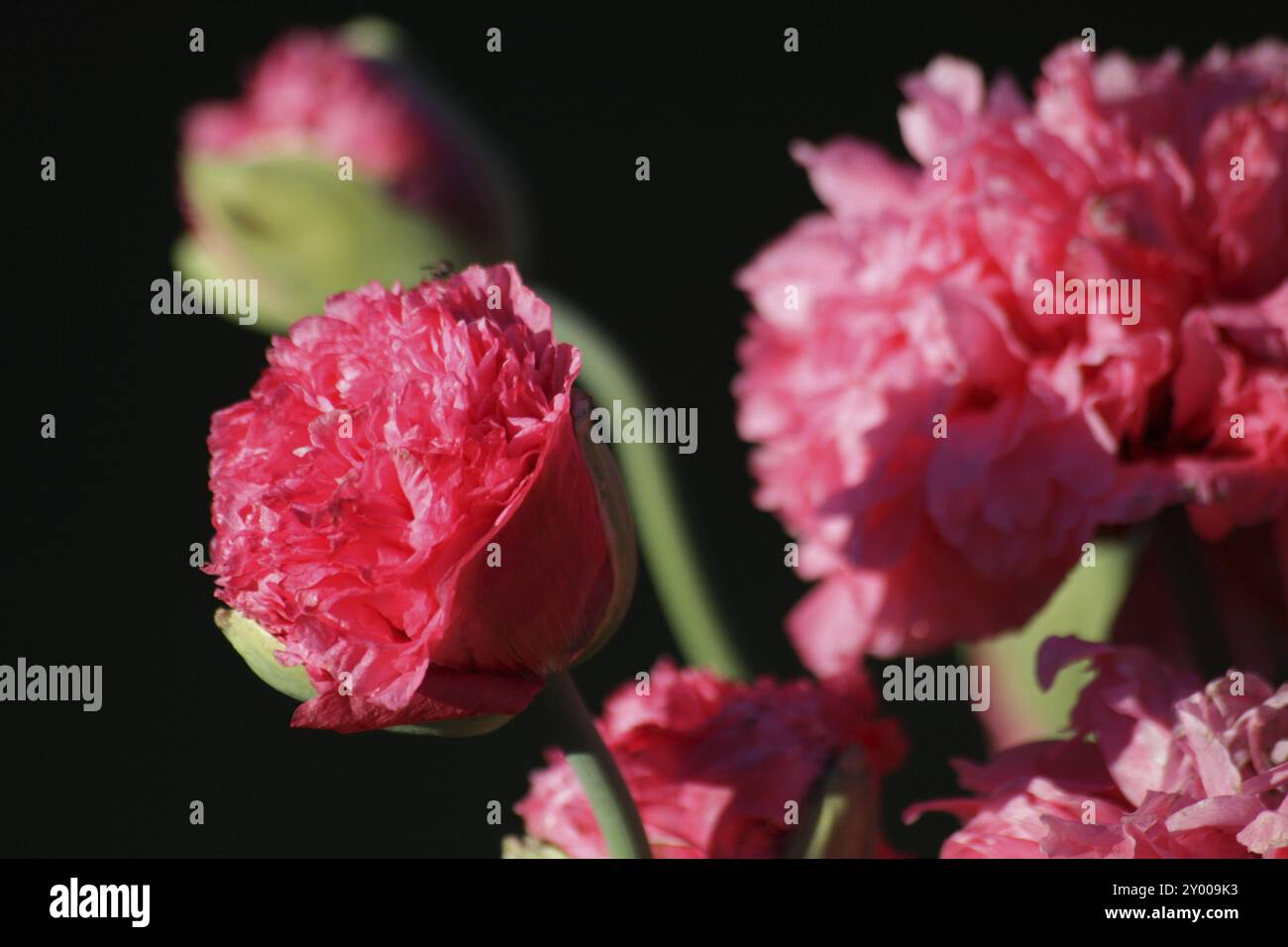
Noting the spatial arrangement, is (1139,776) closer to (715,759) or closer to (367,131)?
(715,759)

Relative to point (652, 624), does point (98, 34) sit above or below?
above

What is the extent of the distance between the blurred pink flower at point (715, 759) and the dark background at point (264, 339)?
32 centimetres

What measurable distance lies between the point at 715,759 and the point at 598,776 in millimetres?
40

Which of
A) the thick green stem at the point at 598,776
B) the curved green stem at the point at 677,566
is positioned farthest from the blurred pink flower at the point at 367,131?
the thick green stem at the point at 598,776

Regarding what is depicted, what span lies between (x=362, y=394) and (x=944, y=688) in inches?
7.8

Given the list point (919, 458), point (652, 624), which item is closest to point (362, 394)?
point (919, 458)

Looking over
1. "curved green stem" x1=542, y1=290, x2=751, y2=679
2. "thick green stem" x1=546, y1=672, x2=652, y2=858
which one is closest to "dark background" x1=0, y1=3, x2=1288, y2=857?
"curved green stem" x1=542, y1=290, x2=751, y2=679

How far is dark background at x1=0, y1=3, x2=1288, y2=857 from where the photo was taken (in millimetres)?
637

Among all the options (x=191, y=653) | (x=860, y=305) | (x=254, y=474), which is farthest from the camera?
(x=191, y=653)

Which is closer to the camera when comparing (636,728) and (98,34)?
(636,728)

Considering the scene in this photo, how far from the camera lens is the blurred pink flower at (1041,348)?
0.94 feet

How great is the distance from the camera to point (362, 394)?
212 millimetres

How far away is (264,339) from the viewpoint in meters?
0.66
